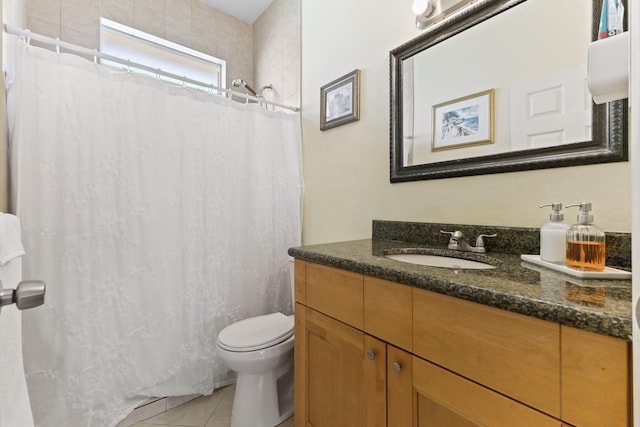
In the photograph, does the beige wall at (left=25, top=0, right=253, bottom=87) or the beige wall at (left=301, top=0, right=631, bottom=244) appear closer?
the beige wall at (left=301, top=0, right=631, bottom=244)

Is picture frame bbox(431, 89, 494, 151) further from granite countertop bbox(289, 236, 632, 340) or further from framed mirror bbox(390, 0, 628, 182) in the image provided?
granite countertop bbox(289, 236, 632, 340)

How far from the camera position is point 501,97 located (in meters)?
1.07

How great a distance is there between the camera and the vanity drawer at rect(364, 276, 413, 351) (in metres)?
0.77

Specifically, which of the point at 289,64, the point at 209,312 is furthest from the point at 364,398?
the point at 289,64

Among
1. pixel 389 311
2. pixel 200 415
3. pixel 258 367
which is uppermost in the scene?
pixel 389 311

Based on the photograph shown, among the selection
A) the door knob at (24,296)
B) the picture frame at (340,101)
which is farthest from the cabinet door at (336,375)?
the picture frame at (340,101)

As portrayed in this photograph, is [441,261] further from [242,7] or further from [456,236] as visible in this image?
[242,7]

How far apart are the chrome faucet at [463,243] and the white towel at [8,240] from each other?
131 centimetres

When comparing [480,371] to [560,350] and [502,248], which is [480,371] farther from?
[502,248]

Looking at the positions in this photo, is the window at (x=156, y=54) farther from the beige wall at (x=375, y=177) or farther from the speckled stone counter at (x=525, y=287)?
the speckled stone counter at (x=525, y=287)

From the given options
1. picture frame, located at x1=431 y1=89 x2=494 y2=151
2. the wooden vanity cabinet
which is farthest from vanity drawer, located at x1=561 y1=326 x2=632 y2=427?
picture frame, located at x1=431 y1=89 x2=494 y2=151

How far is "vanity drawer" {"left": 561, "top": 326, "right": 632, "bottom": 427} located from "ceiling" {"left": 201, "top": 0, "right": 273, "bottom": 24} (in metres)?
2.85

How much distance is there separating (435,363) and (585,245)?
18.3 inches

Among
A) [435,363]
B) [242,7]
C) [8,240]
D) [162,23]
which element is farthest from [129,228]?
[242,7]
